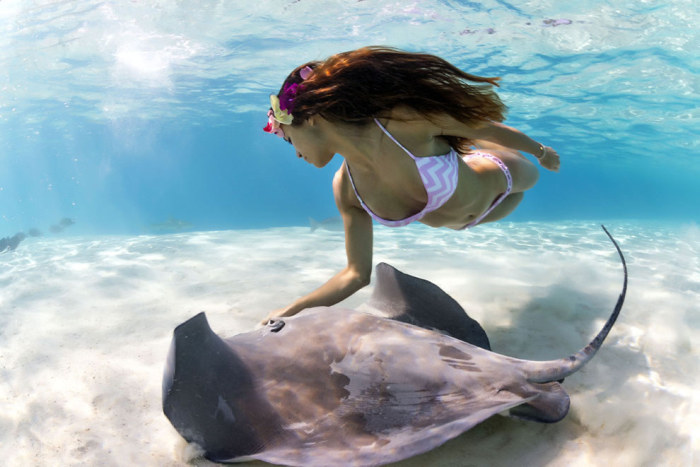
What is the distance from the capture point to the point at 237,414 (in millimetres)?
1585

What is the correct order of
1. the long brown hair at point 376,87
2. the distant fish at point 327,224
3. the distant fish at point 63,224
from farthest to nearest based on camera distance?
1. the distant fish at point 63,224
2. the distant fish at point 327,224
3. the long brown hair at point 376,87

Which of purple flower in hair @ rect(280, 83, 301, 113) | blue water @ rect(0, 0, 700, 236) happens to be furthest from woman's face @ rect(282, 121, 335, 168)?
blue water @ rect(0, 0, 700, 236)

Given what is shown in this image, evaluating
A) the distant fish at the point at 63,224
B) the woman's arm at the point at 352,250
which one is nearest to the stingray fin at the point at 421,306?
the woman's arm at the point at 352,250

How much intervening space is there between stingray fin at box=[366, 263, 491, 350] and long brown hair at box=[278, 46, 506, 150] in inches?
46.5

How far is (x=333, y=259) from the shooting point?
279 inches

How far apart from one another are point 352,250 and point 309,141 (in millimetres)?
Answer: 1037

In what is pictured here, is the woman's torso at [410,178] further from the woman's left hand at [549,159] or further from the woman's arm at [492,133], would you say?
the woman's left hand at [549,159]

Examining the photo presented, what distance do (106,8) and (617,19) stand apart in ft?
56.2

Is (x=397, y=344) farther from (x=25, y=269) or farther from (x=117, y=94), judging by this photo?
(x=117, y=94)

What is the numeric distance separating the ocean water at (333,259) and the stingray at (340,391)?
1.15 ft

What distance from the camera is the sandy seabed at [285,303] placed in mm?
1894

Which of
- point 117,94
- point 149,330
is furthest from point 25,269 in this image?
point 117,94

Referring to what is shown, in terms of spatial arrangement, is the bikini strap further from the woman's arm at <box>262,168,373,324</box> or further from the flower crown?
the woman's arm at <box>262,168,373,324</box>

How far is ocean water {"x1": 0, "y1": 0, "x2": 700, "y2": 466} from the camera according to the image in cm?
207
